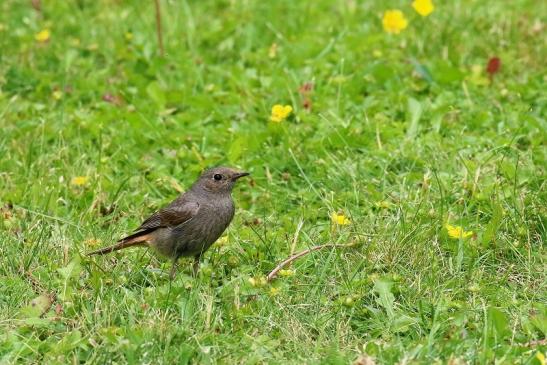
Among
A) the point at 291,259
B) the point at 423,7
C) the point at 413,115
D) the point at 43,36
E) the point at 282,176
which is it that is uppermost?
the point at 423,7

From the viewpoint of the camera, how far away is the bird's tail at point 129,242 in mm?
6121

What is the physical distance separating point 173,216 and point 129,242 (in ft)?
1.09

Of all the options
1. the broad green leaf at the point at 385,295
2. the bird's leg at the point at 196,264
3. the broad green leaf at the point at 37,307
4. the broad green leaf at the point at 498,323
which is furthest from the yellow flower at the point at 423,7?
the broad green leaf at the point at 37,307

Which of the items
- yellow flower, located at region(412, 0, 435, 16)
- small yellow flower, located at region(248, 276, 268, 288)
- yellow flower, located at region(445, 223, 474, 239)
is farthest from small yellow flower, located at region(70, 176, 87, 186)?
yellow flower, located at region(412, 0, 435, 16)

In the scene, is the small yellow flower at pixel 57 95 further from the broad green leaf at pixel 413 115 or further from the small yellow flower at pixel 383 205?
the small yellow flower at pixel 383 205

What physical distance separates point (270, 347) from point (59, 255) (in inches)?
61.7

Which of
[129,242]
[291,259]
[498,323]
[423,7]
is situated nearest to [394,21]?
[423,7]

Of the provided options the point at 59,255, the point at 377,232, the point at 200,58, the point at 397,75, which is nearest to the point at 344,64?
the point at 397,75

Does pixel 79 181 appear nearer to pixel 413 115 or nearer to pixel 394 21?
pixel 413 115

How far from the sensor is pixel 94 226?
668 centimetres

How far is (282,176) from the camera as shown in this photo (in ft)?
24.4

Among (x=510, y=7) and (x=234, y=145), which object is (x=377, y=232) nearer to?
(x=234, y=145)

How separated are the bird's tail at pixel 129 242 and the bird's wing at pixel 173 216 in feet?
0.31

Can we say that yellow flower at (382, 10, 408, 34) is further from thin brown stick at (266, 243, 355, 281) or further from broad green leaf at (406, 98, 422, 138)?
thin brown stick at (266, 243, 355, 281)
